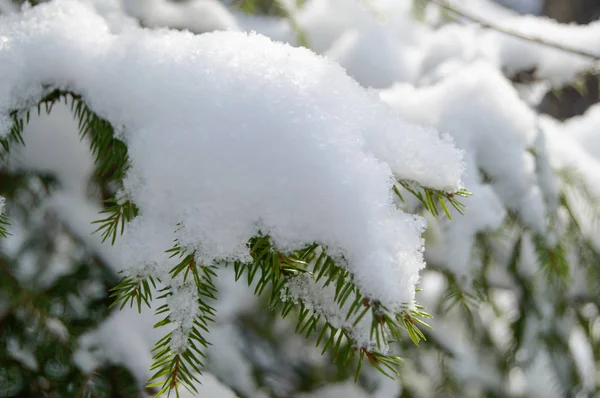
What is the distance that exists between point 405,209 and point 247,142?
1.80ft

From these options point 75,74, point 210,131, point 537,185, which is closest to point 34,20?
point 75,74

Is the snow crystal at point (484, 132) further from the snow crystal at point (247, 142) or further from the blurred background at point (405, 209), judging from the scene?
the snow crystal at point (247, 142)

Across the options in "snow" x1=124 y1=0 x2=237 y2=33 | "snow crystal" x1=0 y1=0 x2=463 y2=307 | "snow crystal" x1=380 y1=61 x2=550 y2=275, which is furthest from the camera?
"snow" x1=124 y1=0 x2=237 y2=33

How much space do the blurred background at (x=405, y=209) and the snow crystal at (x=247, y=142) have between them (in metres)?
0.23

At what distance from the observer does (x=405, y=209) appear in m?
1.04

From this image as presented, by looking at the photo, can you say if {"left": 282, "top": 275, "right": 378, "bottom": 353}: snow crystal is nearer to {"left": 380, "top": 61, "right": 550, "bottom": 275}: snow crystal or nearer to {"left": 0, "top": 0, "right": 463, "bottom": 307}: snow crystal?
{"left": 0, "top": 0, "right": 463, "bottom": 307}: snow crystal

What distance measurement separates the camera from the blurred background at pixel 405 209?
3.59ft

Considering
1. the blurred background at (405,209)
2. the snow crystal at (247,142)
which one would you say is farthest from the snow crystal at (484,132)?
the snow crystal at (247,142)

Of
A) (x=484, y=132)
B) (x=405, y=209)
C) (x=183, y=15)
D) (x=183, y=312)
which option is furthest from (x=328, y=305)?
(x=183, y=15)

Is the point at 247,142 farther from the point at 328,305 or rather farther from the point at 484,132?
the point at 484,132

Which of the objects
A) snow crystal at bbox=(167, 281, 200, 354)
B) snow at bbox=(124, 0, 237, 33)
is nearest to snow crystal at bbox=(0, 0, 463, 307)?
snow crystal at bbox=(167, 281, 200, 354)

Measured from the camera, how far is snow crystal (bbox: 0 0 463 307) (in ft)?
1.77

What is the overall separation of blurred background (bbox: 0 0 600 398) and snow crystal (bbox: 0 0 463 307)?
0.75ft

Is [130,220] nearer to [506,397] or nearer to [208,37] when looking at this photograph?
[208,37]
